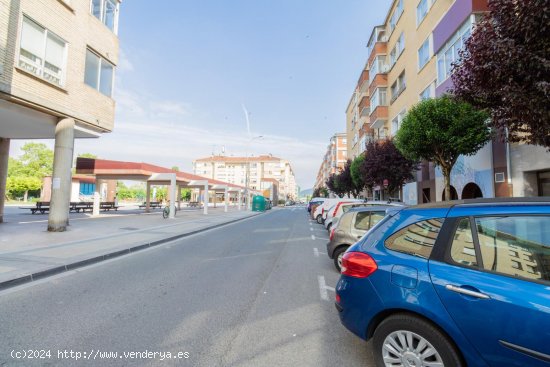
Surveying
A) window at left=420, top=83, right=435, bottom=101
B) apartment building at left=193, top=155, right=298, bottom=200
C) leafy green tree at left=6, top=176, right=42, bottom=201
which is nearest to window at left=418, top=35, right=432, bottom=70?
window at left=420, top=83, right=435, bottom=101

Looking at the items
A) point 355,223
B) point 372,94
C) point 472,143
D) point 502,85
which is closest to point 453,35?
point 472,143

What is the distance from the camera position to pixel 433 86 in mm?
17719

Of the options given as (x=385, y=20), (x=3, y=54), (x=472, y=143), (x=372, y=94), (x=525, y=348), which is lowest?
(x=525, y=348)

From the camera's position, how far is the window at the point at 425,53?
18.3 m

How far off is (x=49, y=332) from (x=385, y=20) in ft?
109

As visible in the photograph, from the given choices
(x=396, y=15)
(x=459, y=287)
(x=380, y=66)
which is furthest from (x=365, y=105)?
(x=459, y=287)

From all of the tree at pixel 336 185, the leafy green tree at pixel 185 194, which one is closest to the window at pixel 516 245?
the tree at pixel 336 185

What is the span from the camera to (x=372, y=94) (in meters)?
30.4

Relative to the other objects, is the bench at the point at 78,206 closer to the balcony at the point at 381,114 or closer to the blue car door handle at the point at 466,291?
the balcony at the point at 381,114

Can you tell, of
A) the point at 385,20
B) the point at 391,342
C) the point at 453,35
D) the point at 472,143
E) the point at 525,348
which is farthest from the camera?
the point at 385,20

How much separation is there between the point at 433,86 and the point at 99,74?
1741cm

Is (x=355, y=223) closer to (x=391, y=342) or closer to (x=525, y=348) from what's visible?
(x=391, y=342)

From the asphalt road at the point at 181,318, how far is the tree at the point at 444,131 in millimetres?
7375

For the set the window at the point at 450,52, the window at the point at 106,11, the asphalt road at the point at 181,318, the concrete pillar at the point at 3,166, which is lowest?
the asphalt road at the point at 181,318
